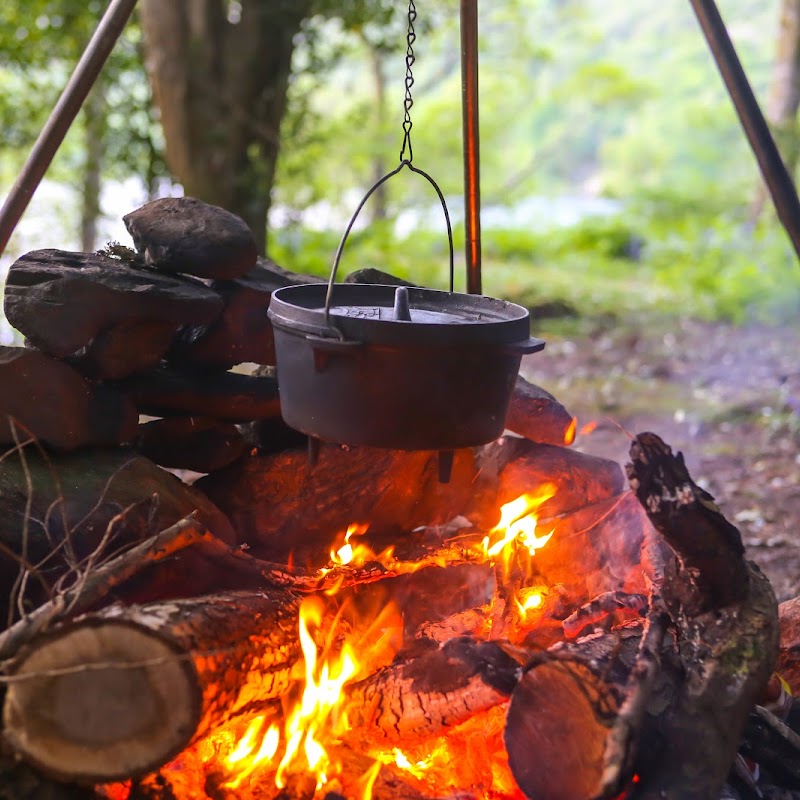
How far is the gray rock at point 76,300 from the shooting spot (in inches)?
96.7

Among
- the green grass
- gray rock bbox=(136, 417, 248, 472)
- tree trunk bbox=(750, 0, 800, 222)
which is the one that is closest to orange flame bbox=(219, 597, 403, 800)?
gray rock bbox=(136, 417, 248, 472)

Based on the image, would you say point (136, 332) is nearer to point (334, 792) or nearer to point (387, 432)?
point (387, 432)

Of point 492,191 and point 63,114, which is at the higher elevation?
point 63,114

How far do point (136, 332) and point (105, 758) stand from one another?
1.25 m

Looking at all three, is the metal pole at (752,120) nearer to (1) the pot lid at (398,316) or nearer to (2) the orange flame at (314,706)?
(1) the pot lid at (398,316)

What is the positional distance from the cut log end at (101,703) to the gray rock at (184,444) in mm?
1122

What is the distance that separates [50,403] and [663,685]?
176cm

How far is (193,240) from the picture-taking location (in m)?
2.70

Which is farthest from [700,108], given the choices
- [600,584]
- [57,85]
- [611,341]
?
[600,584]

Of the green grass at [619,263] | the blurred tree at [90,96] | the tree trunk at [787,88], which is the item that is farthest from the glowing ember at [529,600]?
the tree trunk at [787,88]

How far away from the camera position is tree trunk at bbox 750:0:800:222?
9.70 metres

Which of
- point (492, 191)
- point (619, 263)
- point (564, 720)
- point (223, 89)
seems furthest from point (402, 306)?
point (492, 191)

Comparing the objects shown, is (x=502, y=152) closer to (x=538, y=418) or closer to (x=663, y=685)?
(x=538, y=418)

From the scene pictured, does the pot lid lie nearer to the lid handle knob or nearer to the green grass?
the lid handle knob
